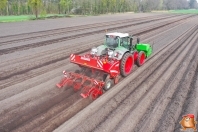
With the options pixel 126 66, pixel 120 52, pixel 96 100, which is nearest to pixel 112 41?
pixel 120 52

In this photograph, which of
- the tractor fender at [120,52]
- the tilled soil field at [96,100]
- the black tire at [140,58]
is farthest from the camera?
the black tire at [140,58]

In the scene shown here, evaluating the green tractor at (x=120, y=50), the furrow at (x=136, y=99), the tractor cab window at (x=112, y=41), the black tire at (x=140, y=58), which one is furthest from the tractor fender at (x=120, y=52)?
the black tire at (x=140, y=58)

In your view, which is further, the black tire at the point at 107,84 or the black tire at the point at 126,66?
the black tire at the point at 126,66

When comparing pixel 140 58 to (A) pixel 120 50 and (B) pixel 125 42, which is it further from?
(A) pixel 120 50

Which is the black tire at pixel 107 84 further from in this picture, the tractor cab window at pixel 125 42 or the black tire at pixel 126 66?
the tractor cab window at pixel 125 42

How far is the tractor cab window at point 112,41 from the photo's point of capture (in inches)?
388

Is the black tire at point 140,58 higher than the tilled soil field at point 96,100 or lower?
higher

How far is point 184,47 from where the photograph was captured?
17.6 meters

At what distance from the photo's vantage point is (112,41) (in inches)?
391

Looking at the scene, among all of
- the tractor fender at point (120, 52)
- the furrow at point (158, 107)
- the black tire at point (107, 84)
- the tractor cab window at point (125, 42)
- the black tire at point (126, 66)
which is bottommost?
the furrow at point (158, 107)

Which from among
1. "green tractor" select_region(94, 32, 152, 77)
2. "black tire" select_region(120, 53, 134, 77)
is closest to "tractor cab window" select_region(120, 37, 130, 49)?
"green tractor" select_region(94, 32, 152, 77)

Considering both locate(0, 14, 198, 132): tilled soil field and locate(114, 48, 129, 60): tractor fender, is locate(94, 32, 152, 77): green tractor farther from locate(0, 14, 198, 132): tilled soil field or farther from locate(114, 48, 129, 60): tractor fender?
locate(0, 14, 198, 132): tilled soil field

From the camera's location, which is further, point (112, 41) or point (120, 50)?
point (112, 41)

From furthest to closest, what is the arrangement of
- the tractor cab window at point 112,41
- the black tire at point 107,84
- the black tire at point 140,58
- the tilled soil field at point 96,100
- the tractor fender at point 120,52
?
1. the black tire at point 140,58
2. the tractor cab window at point 112,41
3. the tractor fender at point 120,52
4. the black tire at point 107,84
5. the tilled soil field at point 96,100
